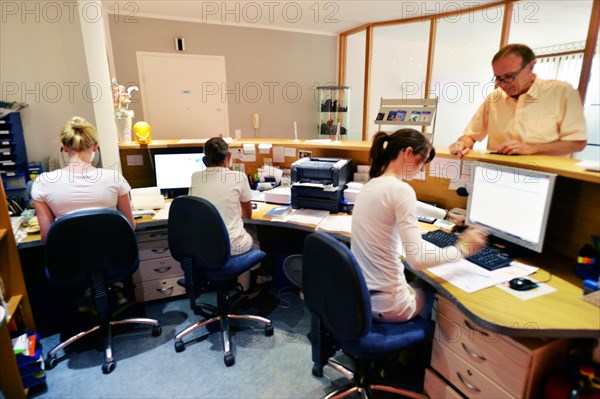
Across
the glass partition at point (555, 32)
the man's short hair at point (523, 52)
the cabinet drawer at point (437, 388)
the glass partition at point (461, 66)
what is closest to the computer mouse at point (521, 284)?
the cabinet drawer at point (437, 388)

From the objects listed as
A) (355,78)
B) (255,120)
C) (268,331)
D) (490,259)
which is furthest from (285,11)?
(490,259)

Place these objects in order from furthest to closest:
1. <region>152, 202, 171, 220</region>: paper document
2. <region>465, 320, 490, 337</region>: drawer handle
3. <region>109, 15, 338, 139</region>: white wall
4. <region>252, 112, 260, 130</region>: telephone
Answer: <region>252, 112, 260, 130</region>: telephone
<region>109, 15, 338, 139</region>: white wall
<region>152, 202, 171, 220</region>: paper document
<region>465, 320, 490, 337</region>: drawer handle

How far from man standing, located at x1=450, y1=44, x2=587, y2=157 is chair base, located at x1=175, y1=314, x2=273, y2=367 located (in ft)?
5.11

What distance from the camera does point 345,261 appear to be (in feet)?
3.95

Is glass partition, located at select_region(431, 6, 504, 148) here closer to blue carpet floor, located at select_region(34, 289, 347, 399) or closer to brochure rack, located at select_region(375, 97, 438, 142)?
brochure rack, located at select_region(375, 97, 438, 142)

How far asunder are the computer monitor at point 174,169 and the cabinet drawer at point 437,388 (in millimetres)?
1989

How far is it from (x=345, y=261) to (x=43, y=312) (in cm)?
215

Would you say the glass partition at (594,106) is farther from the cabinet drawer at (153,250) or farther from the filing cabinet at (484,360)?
the cabinet drawer at (153,250)

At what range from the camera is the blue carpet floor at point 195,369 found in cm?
176

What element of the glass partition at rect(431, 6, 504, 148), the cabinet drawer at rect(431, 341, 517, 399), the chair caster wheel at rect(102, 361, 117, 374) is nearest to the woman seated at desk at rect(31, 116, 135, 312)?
the chair caster wheel at rect(102, 361, 117, 374)

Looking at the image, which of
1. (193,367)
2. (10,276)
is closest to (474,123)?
(193,367)

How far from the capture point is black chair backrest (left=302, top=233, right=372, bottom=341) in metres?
1.21

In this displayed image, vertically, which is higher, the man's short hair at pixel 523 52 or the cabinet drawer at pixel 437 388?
the man's short hair at pixel 523 52

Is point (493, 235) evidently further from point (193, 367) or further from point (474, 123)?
point (193, 367)
